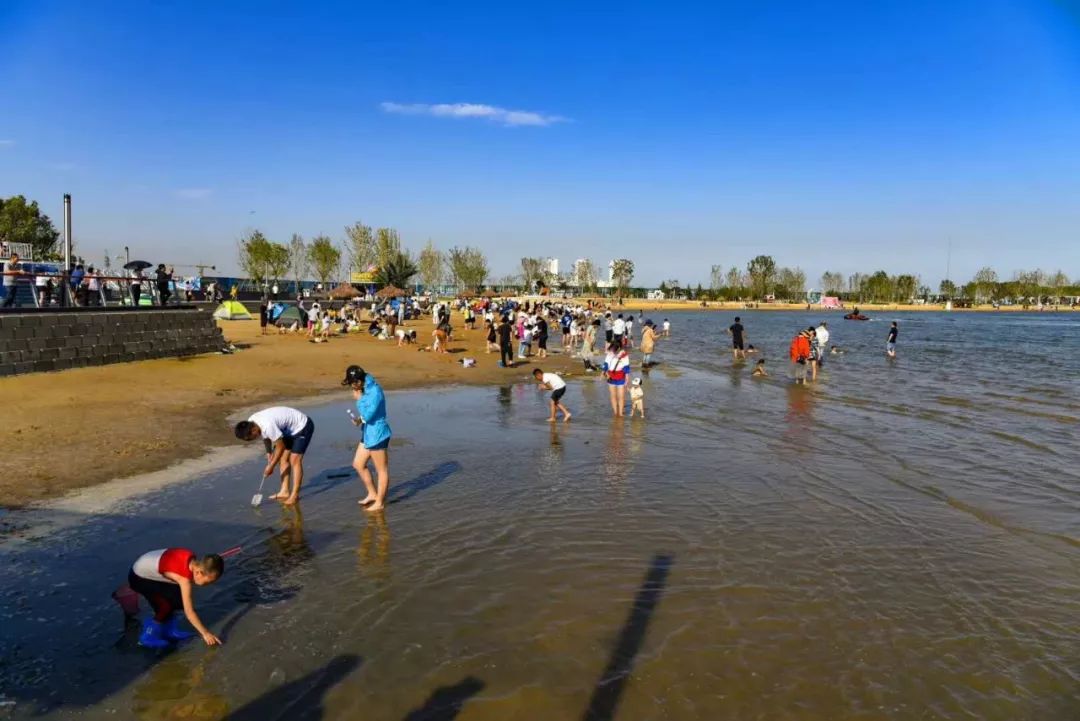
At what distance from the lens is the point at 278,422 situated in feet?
25.8

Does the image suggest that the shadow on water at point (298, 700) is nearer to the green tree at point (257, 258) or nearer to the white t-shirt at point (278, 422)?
the white t-shirt at point (278, 422)

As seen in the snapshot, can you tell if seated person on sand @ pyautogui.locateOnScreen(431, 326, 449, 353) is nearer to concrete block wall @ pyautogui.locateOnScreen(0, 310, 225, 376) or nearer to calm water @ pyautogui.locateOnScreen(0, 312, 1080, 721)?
concrete block wall @ pyautogui.locateOnScreen(0, 310, 225, 376)

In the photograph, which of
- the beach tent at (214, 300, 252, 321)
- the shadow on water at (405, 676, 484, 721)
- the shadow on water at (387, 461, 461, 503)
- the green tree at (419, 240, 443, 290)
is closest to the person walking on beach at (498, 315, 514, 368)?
the shadow on water at (387, 461, 461, 503)

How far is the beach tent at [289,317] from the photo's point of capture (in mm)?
33656

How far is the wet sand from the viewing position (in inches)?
375

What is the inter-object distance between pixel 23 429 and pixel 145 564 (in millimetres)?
8192

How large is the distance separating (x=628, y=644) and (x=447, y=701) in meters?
1.56

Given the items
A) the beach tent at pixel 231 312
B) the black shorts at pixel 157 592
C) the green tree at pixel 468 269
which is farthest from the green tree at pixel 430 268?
the black shorts at pixel 157 592

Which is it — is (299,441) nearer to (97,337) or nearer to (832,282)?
(97,337)

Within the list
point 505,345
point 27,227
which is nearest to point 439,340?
point 505,345

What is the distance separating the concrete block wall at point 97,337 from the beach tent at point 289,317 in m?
12.1

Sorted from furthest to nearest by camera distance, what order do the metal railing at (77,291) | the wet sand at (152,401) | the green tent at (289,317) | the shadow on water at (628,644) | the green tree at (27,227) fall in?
the green tree at (27,227)
the green tent at (289,317)
the metal railing at (77,291)
the wet sand at (152,401)
the shadow on water at (628,644)

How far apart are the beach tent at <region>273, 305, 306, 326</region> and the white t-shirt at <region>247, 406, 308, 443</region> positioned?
26.7m

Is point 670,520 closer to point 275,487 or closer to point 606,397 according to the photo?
point 275,487
